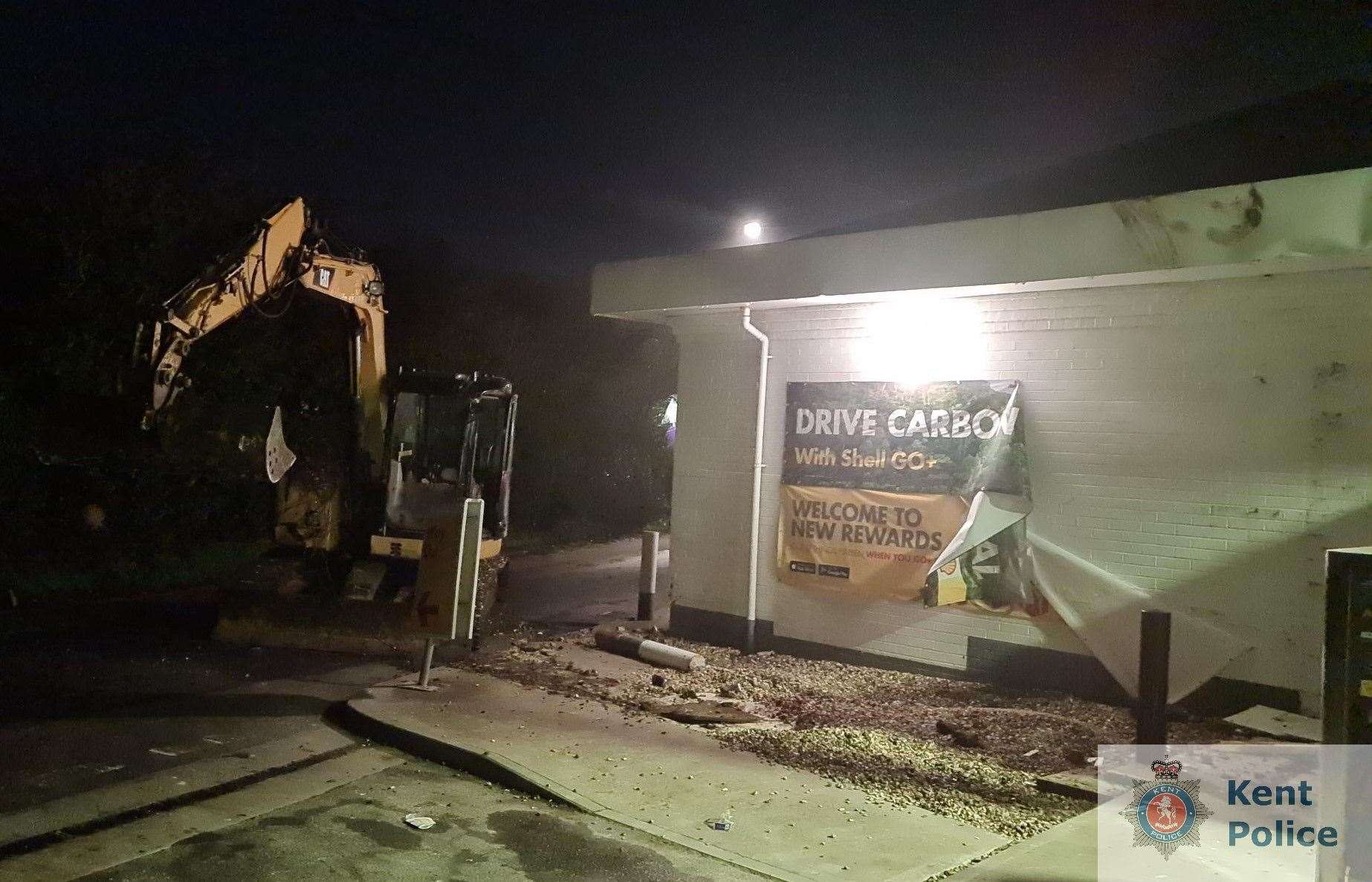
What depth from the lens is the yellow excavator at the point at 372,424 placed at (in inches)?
432

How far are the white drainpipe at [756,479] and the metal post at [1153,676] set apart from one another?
15.3ft

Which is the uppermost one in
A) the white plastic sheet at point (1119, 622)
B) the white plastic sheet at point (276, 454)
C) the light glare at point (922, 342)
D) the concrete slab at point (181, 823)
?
the light glare at point (922, 342)

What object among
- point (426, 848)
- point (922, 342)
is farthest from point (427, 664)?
point (922, 342)

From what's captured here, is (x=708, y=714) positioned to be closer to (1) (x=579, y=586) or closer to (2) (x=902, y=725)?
(2) (x=902, y=725)

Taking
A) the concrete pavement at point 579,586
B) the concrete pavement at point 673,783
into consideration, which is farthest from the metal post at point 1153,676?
the concrete pavement at point 579,586

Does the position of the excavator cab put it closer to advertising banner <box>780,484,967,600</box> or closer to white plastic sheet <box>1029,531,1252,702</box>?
advertising banner <box>780,484,967,600</box>

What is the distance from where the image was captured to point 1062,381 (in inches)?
360

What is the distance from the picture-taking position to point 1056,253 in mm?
8438

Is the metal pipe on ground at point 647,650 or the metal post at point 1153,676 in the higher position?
the metal post at point 1153,676

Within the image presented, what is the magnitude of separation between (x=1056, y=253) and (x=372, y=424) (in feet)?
26.7

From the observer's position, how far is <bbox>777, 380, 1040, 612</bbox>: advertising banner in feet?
30.9

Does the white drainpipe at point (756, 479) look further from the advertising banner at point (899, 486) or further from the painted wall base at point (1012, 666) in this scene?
the advertising banner at point (899, 486)

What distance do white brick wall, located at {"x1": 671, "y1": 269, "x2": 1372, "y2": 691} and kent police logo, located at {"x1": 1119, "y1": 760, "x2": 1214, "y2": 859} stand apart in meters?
1.98

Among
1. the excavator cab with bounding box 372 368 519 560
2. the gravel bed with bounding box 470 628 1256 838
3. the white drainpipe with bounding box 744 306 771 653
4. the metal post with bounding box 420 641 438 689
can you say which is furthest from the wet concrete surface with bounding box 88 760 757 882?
the excavator cab with bounding box 372 368 519 560
